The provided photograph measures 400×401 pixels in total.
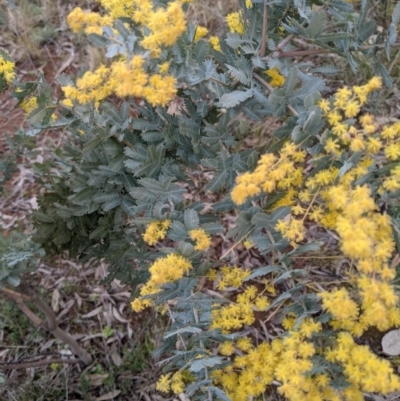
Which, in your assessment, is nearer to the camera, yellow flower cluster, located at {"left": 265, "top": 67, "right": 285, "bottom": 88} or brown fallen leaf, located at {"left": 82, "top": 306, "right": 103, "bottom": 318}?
yellow flower cluster, located at {"left": 265, "top": 67, "right": 285, "bottom": 88}

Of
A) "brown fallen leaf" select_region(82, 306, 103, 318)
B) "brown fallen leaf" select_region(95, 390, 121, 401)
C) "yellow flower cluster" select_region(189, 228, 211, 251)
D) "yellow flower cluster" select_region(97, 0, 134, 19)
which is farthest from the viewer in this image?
"brown fallen leaf" select_region(82, 306, 103, 318)

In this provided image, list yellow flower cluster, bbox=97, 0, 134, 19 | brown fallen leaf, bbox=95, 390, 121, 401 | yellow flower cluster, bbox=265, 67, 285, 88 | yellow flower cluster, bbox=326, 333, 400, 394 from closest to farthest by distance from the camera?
yellow flower cluster, bbox=326, 333, 400, 394
yellow flower cluster, bbox=97, 0, 134, 19
yellow flower cluster, bbox=265, 67, 285, 88
brown fallen leaf, bbox=95, 390, 121, 401

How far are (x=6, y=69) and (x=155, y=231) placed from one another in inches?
28.4

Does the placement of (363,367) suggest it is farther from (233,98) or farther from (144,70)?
(144,70)

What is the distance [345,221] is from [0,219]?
2512 millimetres

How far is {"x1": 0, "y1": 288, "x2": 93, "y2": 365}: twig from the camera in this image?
6.64 ft

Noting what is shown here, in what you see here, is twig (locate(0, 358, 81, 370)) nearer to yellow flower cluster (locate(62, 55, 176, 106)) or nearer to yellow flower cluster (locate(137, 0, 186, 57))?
yellow flower cluster (locate(62, 55, 176, 106))

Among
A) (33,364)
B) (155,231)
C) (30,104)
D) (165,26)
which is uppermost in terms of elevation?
(165,26)

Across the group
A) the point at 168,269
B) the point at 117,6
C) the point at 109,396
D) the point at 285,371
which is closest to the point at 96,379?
the point at 109,396

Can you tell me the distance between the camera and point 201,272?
1392 mm

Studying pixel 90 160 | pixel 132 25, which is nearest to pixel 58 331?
pixel 90 160

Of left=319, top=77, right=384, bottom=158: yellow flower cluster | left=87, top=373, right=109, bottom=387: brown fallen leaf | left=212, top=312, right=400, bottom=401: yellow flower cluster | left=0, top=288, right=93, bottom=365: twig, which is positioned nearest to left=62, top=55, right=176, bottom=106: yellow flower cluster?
left=319, top=77, right=384, bottom=158: yellow flower cluster

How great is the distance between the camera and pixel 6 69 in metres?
1.54

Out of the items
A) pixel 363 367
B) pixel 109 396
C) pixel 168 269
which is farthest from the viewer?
pixel 109 396
